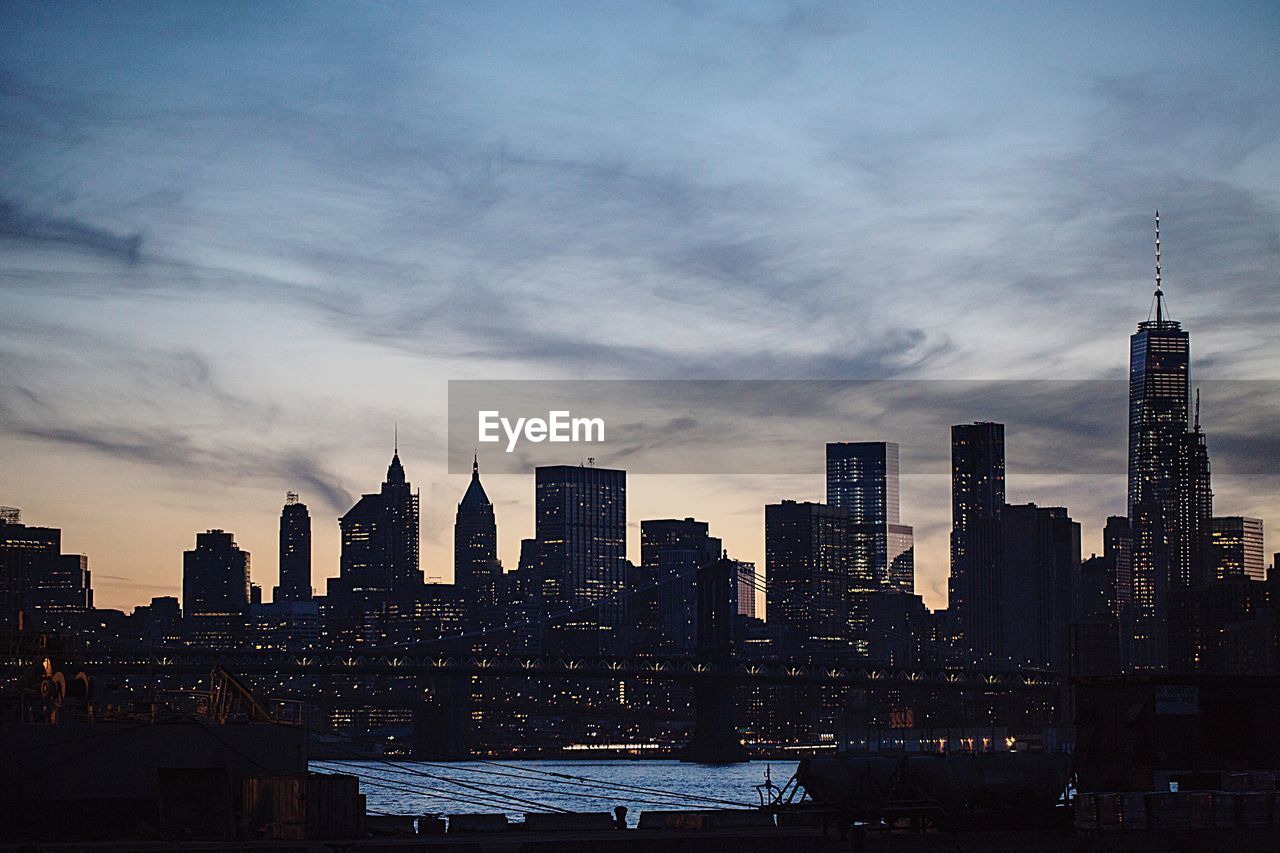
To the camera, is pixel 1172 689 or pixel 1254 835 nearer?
pixel 1254 835

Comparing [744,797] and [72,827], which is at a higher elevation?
[72,827]

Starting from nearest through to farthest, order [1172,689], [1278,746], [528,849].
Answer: [528,849]
[1278,746]
[1172,689]

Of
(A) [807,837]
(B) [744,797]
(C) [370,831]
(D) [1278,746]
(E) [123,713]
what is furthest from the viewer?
(B) [744,797]

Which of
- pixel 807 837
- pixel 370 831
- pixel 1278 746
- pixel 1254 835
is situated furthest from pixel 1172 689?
pixel 370 831

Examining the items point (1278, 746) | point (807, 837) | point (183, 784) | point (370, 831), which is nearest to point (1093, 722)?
point (1278, 746)

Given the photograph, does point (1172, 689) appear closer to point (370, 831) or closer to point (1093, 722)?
point (1093, 722)

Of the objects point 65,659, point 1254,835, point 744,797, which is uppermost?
point 65,659
